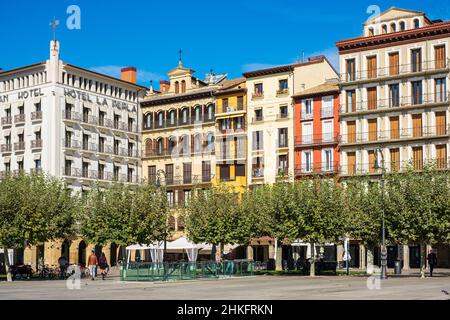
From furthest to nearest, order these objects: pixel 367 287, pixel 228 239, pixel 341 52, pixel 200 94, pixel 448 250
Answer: pixel 200 94 → pixel 341 52 → pixel 448 250 → pixel 228 239 → pixel 367 287

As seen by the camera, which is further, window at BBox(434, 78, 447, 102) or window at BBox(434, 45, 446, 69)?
window at BBox(434, 45, 446, 69)

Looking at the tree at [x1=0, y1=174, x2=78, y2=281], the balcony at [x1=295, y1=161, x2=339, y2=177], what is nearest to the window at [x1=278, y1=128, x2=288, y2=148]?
the balcony at [x1=295, y1=161, x2=339, y2=177]

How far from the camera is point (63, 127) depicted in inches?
3302

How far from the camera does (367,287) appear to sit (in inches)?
1526

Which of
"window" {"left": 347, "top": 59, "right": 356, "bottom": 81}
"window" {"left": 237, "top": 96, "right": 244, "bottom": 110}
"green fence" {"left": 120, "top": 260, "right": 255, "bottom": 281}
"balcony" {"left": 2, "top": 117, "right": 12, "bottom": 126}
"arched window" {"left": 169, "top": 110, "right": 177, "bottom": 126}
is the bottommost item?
"green fence" {"left": 120, "top": 260, "right": 255, "bottom": 281}

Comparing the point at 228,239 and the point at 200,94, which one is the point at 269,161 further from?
the point at 228,239

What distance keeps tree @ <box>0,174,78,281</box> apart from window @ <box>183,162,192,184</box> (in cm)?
3245

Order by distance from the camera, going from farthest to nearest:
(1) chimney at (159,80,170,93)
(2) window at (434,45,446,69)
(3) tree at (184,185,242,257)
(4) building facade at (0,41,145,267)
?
(1) chimney at (159,80,170,93)
(4) building facade at (0,41,145,267)
(2) window at (434,45,446,69)
(3) tree at (184,185,242,257)

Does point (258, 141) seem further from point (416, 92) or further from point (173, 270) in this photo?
point (173, 270)

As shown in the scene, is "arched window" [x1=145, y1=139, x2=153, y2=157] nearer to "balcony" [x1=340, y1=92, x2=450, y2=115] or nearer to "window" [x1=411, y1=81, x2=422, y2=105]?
"balcony" [x1=340, y1=92, x2=450, y2=115]

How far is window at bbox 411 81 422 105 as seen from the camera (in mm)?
77000

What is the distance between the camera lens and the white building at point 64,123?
8325cm
